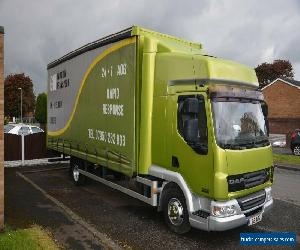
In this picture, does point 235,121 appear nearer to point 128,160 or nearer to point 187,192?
point 187,192

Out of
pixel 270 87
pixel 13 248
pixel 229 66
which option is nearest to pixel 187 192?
pixel 229 66

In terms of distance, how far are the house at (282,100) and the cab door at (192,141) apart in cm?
3632

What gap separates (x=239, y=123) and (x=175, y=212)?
215 cm

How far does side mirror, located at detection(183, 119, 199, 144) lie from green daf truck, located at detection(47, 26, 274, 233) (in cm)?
2

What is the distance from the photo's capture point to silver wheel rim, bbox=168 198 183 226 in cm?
722

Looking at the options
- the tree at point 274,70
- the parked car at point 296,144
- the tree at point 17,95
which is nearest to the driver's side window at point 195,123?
the parked car at point 296,144

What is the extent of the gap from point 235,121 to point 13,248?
441 cm

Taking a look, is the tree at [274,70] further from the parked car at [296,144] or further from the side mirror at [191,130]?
the side mirror at [191,130]

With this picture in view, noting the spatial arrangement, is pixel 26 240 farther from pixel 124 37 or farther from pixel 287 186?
pixel 287 186

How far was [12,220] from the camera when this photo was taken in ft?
26.0

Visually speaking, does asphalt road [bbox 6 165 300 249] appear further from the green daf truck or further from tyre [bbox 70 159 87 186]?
the green daf truck

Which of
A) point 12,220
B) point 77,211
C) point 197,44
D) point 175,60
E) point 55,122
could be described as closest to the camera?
point 175,60

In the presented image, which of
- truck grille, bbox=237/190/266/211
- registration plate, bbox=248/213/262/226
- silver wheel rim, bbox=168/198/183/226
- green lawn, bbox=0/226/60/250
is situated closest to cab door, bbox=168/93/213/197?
silver wheel rim, bbox=168/198/183/226

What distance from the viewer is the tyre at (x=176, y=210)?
7152 millimetres
